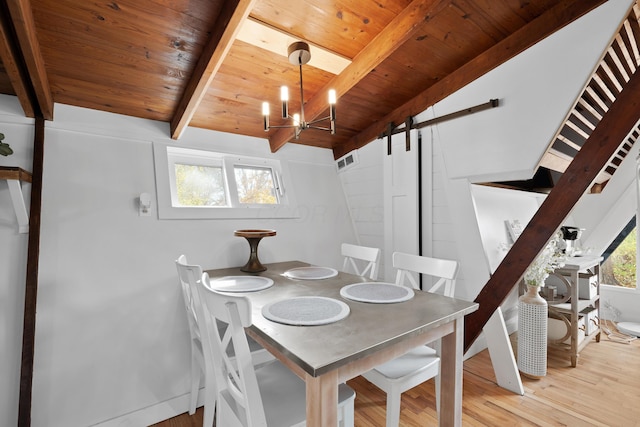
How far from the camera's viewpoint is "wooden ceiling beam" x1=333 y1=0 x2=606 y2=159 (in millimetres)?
1552

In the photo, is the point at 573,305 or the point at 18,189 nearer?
the point at 18,189

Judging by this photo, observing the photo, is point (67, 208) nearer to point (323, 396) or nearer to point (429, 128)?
point (323, 396)

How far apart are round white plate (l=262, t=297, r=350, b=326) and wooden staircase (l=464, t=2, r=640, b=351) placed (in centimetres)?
105

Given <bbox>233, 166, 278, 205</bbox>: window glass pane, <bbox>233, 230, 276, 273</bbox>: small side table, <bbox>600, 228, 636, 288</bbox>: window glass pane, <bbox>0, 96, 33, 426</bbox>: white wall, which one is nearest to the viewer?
<bbox>0, 96, 33, 426</bbox>: white wall

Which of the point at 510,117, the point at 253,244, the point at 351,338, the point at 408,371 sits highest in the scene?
the point at 510,117

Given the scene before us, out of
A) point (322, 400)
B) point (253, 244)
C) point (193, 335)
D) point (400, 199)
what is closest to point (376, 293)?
point (322, 400)

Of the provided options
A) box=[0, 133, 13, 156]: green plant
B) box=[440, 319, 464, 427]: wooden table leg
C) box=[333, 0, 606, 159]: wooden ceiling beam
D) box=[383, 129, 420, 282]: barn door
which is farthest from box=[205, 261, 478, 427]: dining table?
box=[333, 0, 606, 159]: wooden ceiling beam

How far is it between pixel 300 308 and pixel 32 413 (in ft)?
5.07

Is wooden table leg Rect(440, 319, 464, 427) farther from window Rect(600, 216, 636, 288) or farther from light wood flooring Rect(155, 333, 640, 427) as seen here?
window Rect(600, 216, 636, 288)

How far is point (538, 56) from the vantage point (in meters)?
1.68

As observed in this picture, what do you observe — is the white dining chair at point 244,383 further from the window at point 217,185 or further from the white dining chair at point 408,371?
the window at point 217,185

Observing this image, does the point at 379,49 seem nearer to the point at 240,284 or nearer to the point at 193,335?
the point at 240,284

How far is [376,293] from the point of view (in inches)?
56.3

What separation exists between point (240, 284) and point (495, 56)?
80.2 inches
